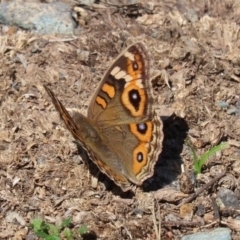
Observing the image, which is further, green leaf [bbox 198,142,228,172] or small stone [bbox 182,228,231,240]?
green leaf [bbox 198,142,228,172]

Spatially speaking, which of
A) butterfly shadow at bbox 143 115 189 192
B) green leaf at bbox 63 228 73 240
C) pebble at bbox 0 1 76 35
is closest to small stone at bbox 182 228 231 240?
butterfly shadow at bbox 143 115 189 192

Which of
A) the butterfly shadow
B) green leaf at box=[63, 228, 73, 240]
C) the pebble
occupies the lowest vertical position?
green leaf at box=[63, 228, 73, 240]

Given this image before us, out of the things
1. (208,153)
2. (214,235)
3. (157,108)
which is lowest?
(214,235)

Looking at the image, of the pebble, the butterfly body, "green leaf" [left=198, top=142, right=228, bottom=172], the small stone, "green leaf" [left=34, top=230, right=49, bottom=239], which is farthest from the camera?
the pebble

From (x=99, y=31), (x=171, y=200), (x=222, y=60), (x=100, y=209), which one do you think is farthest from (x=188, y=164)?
(x=99, y=31)

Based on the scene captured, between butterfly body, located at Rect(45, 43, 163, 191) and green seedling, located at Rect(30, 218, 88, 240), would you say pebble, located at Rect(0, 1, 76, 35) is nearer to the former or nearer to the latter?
butterfly body, located at Rect(45, 43, 163, 191)

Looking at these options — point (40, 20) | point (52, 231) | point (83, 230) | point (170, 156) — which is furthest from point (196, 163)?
point (40, 20)

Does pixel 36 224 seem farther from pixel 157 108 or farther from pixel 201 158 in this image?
pixel 157 108

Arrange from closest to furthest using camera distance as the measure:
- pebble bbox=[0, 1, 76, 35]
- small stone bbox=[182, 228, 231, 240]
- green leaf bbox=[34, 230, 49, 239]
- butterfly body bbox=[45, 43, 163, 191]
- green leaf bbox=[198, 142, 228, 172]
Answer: green leaf bbox=[34, 230, 49, 239] < small stone bbox=[182, 228, 231, 240] < butterfly body bbox=[45, 43, 163, 191] < green leaf bbox=[198, 142, 228, 172] < pebble bbox=[0, 1, 76, 35]

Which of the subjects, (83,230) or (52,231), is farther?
(52,231)
